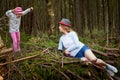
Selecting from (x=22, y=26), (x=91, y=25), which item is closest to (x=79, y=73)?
(x=22, y=26)

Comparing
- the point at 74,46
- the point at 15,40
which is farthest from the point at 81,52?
the point at 15,40

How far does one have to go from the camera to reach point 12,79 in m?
6.41

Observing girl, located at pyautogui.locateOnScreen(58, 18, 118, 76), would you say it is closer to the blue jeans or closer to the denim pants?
the blue jeans

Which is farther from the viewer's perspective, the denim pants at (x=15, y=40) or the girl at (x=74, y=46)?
the denim pants at (x=15, y=40)

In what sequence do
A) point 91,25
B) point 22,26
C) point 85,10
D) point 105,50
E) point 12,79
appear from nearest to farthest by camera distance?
1. point 12,79
2. point 105,50
3. point 22,26
4. point 85,10
5. point 91,25

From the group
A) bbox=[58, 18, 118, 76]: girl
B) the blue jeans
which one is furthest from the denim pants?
the blue jeans

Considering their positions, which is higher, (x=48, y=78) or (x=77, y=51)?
(x=77, y=51)

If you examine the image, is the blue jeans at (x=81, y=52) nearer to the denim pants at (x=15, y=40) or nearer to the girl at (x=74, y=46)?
the girl at (x=74, y=46)

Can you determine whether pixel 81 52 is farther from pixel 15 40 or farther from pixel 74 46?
pixel 15 40

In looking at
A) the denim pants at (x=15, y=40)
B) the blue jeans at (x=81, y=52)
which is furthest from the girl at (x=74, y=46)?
the denim pants at (x=15, y=40)

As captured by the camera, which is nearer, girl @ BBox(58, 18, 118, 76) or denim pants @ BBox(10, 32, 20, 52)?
girl @ BBox(58, 18, 118, 76)

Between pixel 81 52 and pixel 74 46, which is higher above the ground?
pixel 74 46

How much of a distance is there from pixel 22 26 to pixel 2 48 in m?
6.07

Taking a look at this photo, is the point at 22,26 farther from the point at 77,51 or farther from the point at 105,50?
the point at 77,51
